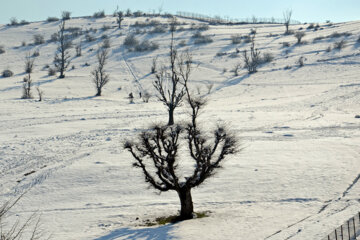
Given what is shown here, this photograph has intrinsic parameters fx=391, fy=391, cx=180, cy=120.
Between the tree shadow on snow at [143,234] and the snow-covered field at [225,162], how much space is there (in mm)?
74

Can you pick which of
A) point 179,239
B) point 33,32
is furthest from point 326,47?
point 33,32

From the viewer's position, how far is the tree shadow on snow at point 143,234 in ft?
43.6

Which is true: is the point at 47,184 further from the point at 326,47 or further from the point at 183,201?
the point at 326,47

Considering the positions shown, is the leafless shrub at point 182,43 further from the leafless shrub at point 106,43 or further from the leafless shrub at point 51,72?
the leafless shrub at point 51,72

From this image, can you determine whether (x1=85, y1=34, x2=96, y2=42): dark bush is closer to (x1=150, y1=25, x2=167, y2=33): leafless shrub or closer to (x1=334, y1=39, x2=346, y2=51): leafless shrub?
(x1=150, y1=25, x2=167, y2=33): leafless shrub

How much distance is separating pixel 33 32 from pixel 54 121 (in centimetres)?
5639

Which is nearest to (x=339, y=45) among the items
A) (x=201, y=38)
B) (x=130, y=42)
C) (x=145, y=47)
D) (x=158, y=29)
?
(x=201, y=38)

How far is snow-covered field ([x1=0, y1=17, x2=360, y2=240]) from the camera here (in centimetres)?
1477

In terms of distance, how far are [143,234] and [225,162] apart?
349 inches

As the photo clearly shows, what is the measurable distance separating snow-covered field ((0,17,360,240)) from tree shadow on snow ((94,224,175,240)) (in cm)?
7

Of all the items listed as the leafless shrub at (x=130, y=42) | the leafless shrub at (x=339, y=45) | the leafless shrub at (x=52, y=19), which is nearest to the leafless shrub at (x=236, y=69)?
the leafless shrub at (x=339, y=45)

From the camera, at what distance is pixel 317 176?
18672 millimetres

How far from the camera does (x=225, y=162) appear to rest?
845 inches

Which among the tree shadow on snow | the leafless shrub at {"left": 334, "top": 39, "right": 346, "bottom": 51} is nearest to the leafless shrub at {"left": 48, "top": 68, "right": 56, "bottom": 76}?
the leafless shrub at {"left": 334, "top": 39, "right": 346, "bottom": 51}
